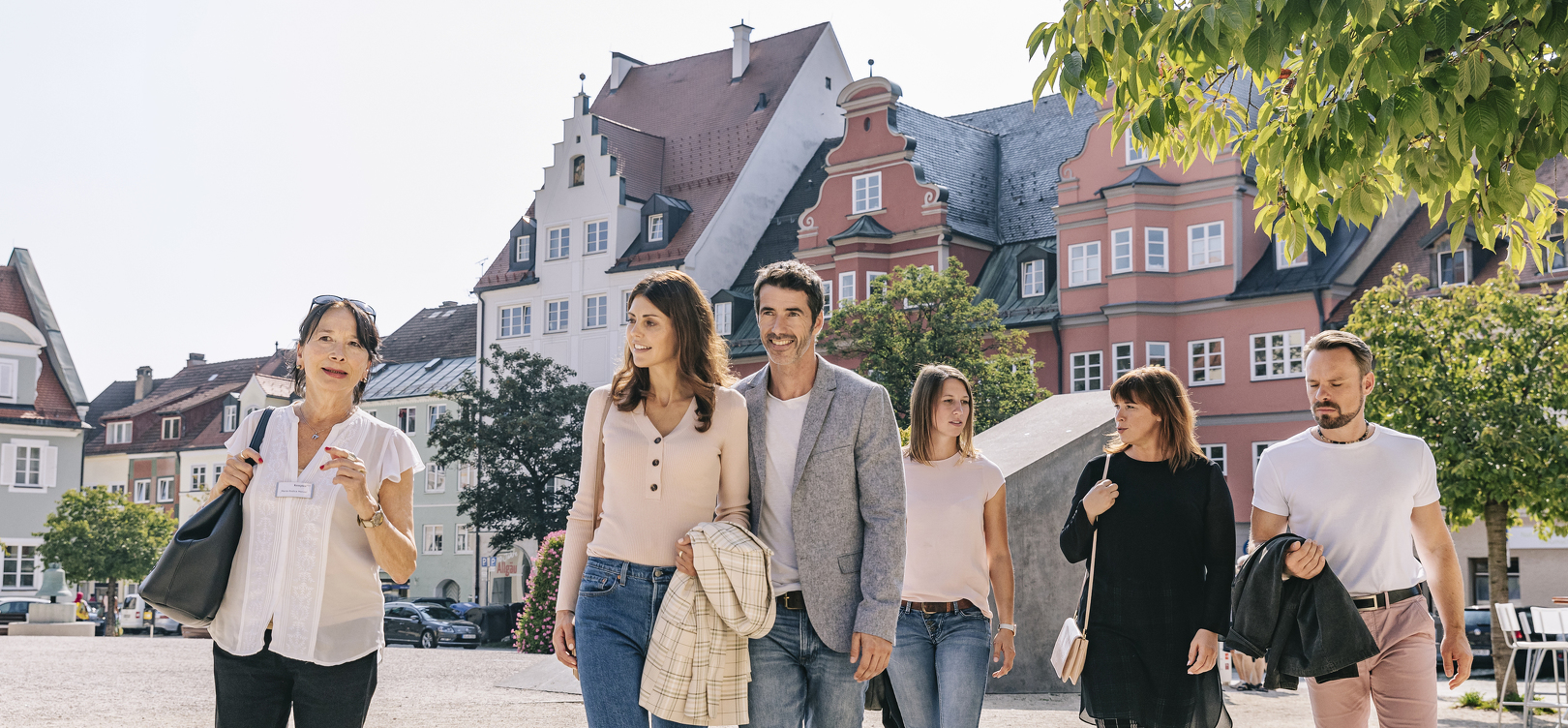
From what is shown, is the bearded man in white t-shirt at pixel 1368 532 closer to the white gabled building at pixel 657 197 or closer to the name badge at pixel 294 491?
the name badge at pixel 294 491

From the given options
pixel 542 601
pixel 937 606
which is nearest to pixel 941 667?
pixel 937 606

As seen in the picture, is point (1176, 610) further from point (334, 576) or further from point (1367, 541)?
point (334, 576)

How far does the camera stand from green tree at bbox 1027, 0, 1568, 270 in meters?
4.58

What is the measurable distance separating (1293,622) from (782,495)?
2055 mm

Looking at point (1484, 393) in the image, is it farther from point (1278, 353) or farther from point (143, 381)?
point (143, 381)

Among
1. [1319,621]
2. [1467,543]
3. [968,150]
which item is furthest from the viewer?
[968,150]

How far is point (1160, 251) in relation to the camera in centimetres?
3816

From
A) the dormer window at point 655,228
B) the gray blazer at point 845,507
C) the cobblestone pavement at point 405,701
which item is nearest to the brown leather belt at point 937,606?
the gray blazer at point 845,507

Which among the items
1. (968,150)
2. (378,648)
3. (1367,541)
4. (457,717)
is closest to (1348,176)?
(1367,541)

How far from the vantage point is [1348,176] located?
5395 mm

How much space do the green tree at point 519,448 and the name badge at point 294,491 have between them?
3982 cm

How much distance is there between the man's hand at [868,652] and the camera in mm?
4508

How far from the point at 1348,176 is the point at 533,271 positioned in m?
50.6

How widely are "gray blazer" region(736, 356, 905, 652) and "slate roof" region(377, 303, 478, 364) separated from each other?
60618mm
